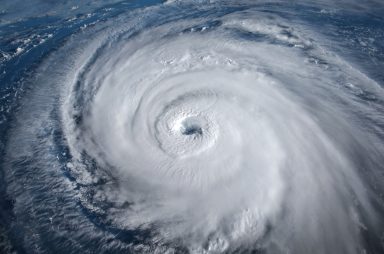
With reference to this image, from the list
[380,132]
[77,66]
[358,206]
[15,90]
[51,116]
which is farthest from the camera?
[77,66]

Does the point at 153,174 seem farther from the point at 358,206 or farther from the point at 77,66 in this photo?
the point at 77,66

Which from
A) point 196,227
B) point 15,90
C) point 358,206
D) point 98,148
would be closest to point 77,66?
point 15,90

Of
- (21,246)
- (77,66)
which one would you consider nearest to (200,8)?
(77,66)

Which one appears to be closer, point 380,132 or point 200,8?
point 380,132

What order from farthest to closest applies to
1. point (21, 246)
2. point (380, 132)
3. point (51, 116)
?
point (51, 116), point (380, 132), point (21, 246)

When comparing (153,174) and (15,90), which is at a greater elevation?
(15,90)

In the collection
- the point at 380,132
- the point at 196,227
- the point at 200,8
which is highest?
the point at 200,8
